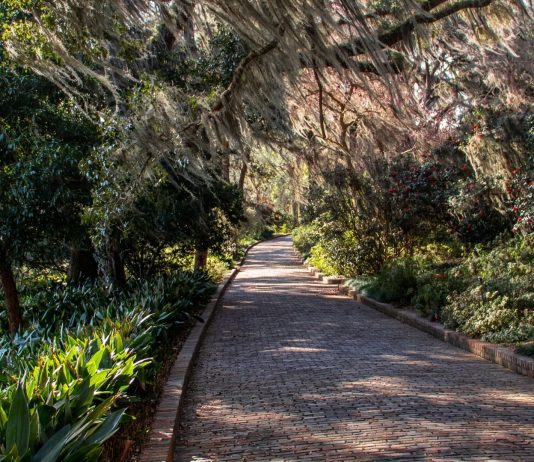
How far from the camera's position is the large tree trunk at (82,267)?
48.9ft

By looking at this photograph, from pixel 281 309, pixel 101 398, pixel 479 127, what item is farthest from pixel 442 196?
pixel 101 398

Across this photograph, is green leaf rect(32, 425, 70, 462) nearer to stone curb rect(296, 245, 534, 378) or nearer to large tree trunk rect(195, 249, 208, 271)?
stone curb rect(296, 245, 534, 378)

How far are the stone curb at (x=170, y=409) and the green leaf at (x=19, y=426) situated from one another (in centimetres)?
129

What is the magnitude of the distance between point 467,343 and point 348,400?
343 cm

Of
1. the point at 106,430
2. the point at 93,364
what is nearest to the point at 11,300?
the point at 93,364

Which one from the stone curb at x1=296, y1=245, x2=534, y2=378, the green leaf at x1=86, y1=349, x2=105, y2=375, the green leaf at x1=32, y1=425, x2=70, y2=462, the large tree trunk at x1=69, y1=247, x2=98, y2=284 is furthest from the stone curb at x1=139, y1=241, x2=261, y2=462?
the large tree trunk at x1=69, y1=247, x2=98, y2=284

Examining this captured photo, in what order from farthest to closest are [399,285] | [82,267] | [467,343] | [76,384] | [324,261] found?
[324,261] → [82,267] → [399,285] → [467,343] → [76,384]

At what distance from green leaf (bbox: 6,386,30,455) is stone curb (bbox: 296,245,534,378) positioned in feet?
18.3

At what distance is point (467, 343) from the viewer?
8758mm

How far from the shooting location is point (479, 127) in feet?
44.8

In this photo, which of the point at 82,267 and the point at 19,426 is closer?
the point at 19,426

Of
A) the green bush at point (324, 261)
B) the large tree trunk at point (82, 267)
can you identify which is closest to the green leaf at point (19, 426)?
the large tree trunk at point (82, 267)

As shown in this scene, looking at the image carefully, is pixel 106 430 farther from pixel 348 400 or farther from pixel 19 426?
pixel 348 400

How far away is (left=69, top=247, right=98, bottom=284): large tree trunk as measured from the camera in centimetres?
1491
